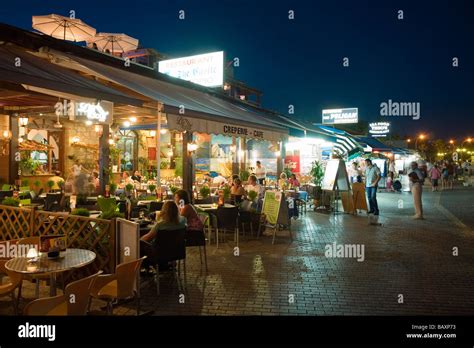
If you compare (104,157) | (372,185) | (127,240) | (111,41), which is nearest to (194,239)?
(127,240)

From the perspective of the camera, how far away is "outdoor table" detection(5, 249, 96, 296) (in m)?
4.18

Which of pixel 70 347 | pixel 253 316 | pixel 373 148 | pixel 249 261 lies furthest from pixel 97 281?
pixel 373 148

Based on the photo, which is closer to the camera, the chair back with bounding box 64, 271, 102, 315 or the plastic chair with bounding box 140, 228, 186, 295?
the chair back with bounding box 64, 271, 102, 315

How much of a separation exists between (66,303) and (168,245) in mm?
2432

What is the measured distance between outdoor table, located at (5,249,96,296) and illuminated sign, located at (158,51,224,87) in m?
15.3

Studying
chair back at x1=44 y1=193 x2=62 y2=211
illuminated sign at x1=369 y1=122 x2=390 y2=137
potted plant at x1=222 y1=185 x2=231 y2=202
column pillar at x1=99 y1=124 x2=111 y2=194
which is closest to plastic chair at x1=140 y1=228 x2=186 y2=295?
potted plant at x1=222 y1=185 x2=231 y2=202


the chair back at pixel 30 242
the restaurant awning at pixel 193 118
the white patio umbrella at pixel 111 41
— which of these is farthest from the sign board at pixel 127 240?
the white patio umbrella at pixel 111 41

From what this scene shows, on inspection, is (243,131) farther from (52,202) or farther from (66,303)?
(66,303)

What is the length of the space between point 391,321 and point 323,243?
4287 mm

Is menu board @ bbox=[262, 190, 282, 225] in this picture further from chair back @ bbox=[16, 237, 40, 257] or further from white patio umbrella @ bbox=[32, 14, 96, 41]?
white patio umbrella @ bbox=[32, 14, 96, 41]

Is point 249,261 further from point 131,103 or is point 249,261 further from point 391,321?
point 131,103

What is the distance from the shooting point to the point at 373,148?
79.7 feet

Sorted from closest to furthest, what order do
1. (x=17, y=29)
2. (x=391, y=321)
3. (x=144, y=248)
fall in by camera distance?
(x=391, y=321) < (x=144, y=248) < (x=17, y=29)

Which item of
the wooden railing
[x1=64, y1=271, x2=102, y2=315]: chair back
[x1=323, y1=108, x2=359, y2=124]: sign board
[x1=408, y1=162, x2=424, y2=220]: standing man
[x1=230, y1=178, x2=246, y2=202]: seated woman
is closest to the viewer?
[x1=64, y1=271, x2=102, y2=315]: chair back
